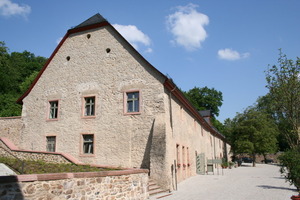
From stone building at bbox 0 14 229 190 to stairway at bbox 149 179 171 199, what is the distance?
25 centimetres

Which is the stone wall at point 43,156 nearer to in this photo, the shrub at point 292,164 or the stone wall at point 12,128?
the stone wall at point 12,128

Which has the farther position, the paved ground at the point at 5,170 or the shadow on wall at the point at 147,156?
the shadow on wall at the point at 147,156

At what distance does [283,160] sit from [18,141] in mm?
16536

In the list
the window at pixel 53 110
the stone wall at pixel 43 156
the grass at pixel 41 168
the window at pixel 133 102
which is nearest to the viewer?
the grass at pixel 41 168

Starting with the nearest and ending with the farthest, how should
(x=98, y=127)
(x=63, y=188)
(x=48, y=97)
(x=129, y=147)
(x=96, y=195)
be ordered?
1. (x=63, y=188)
2. (x=96, y=195)
3. (x=129, y=147)
4. (x=98, y=127)
5. (x=48, y=97)

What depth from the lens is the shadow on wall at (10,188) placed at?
536cm

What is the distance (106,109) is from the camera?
15.4 m

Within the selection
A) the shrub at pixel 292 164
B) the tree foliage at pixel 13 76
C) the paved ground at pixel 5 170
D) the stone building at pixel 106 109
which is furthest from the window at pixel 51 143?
the tree foliage at pixel 13 76

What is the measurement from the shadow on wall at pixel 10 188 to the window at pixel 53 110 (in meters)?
12.2

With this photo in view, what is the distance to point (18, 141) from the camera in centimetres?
1806

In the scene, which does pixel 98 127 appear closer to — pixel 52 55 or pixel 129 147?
pixel 129 147

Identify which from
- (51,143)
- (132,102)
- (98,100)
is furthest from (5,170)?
(132,102)

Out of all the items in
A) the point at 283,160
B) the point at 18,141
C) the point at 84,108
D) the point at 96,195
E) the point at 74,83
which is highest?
the point at 74,83

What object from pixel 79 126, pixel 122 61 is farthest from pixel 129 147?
pixel 122 61
